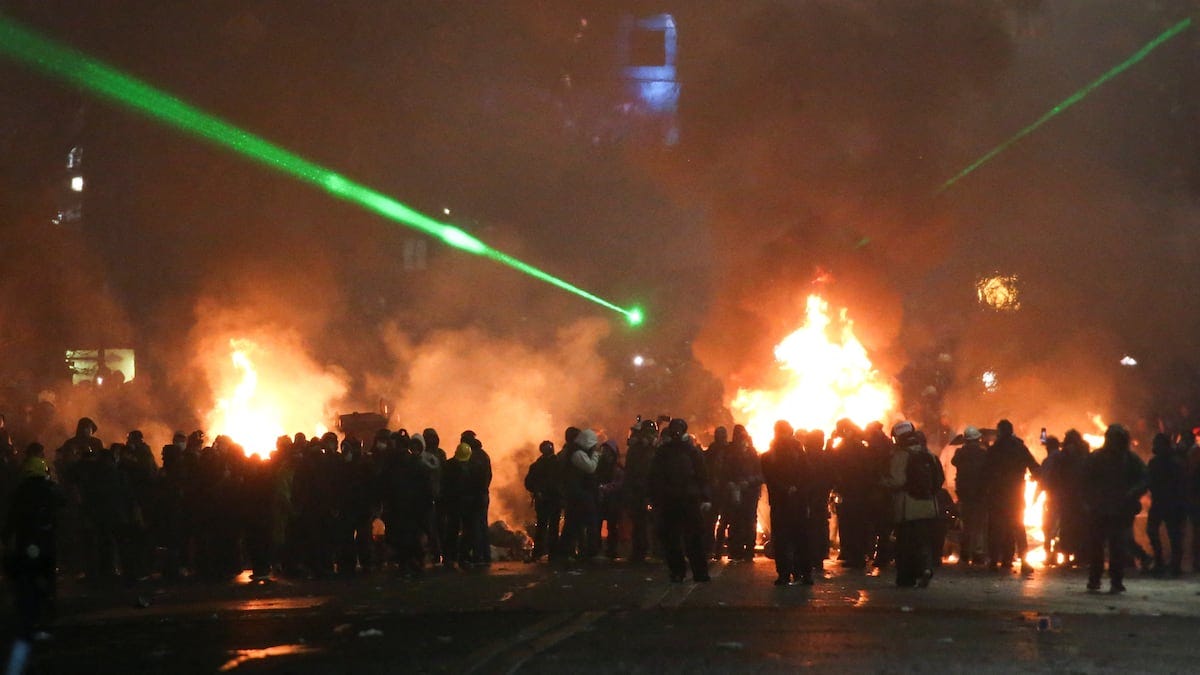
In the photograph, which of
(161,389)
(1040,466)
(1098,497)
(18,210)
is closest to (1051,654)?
(1098,497)

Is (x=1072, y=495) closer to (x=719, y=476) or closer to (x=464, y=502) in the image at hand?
(x=719, y=476)

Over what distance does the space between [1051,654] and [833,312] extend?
23.8 m

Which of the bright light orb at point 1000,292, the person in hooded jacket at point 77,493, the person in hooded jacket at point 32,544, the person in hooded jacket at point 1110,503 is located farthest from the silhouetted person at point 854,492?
the bright light orb at point 1000,292

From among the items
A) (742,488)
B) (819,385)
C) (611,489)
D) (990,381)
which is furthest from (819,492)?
(990,381)

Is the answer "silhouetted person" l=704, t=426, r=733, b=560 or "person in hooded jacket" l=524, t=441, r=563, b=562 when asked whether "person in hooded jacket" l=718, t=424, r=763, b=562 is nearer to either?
"silhouetted person" l=704, t=426, r=733, b=560

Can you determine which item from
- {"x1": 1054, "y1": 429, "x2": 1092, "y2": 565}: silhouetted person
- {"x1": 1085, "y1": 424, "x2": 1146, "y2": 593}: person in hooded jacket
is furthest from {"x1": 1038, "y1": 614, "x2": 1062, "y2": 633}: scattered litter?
{"x1": 1054, "y1": 429, "x2": 1092, "y2": 565}: silhouetted person

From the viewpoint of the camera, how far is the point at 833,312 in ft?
104

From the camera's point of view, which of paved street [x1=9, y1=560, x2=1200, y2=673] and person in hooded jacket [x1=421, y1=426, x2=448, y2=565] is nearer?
paved street [x1=9, y1=560, x2=1200, y2=673]

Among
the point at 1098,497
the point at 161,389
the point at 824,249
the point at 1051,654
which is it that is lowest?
the point at 1051,654

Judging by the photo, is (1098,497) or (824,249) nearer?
(1098,497)

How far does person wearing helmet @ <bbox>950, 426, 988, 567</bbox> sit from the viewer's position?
15.4 metres

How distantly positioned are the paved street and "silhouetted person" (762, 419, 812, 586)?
0.28m

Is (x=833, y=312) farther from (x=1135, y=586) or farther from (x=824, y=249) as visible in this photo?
(x=1135, y=586)

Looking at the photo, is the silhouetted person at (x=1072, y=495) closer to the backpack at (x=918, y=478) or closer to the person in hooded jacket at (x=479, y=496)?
the backpack at (x=918, y=478)
